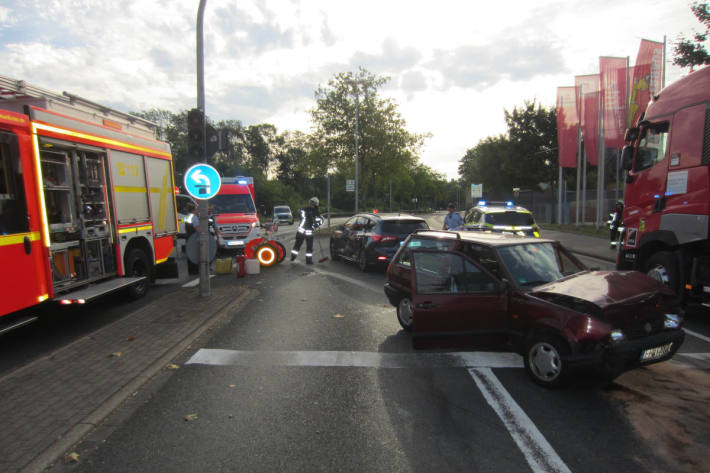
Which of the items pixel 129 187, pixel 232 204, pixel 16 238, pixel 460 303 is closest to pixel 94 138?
pixel 129 187

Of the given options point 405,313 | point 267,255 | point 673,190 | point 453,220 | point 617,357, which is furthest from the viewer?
point 453,220

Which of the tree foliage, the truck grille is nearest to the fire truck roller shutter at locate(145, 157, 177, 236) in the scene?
the truck grille

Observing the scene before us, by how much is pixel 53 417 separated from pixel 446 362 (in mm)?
3772

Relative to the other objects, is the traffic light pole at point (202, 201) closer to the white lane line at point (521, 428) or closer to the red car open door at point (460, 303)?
the red car open door at point (460, 303)

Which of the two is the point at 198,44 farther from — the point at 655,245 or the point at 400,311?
the point at 655,245

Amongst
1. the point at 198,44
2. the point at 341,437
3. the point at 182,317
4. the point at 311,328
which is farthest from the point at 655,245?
A: the point at 198,44

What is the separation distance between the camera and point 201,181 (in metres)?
8.11

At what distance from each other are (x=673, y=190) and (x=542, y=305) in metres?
3.97

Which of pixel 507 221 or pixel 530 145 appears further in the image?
pixel 530 145

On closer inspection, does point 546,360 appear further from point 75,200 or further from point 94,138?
point 94,138

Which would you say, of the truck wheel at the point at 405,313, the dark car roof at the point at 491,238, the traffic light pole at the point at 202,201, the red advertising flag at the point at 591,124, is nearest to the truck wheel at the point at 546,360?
the dark car roof at the point at 491,238

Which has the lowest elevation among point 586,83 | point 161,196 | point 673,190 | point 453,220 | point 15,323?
point 15,323

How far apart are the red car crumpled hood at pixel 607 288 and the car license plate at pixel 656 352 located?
1.45 ft

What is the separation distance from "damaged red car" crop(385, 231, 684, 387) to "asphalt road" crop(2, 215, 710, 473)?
1.22ft
